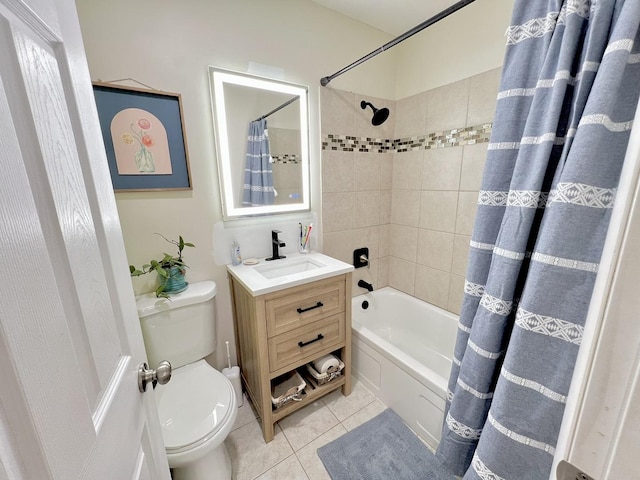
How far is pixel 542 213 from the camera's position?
736 mm

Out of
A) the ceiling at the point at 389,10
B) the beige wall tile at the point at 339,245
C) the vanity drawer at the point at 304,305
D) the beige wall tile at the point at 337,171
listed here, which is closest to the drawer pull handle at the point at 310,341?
the vanity drawer at the point at 304,305

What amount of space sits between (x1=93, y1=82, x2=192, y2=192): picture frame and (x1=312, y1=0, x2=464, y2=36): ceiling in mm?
1141

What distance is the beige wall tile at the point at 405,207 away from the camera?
6.70 feet

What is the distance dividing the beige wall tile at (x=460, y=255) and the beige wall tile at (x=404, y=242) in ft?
1.06

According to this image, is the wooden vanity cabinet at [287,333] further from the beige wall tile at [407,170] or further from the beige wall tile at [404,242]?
the beige wall tile at [407,170]

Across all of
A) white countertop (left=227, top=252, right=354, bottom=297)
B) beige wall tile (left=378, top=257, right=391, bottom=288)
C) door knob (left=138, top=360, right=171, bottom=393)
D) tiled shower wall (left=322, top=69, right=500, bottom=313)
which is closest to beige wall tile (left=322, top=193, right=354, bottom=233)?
tiled shower wall (left=322, top=69, right=500, bottom=313)

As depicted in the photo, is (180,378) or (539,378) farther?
(180,378)

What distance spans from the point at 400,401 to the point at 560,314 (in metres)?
1.20

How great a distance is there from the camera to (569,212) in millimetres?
583

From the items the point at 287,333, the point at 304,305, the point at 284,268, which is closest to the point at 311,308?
the point at 304,305

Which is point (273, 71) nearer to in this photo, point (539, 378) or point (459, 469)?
point (539, 378)

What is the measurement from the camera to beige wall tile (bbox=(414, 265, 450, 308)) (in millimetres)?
1931

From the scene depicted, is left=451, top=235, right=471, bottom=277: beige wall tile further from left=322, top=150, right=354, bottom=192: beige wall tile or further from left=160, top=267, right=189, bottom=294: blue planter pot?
left=160, top=267, right=189, bottom=294: blue planter pot

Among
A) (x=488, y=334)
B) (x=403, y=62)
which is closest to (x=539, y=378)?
(x=488, y=334)
